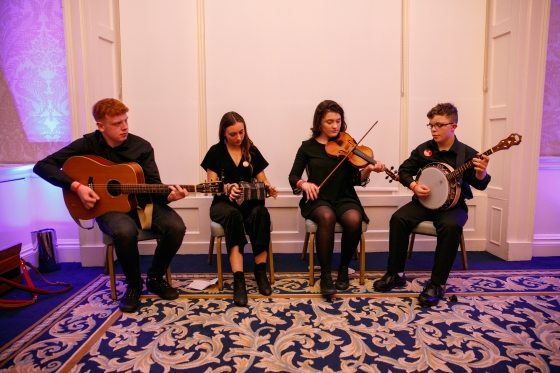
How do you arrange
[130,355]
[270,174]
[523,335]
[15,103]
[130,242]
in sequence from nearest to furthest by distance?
[130,355] < [523,335] < [130,242] < [15,103] < [270,174]

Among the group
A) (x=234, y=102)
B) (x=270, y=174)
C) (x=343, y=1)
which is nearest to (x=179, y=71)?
(x=234, y=102)

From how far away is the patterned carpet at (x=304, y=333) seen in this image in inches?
68.1

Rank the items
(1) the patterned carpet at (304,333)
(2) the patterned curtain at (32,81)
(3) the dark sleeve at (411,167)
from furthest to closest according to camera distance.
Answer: (2) the patterned curtain at (32,81), (3) the dark sleeve at (411,167), (1) the patterned carpet at (304,333)

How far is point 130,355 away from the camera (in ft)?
5.94

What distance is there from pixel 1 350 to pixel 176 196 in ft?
3.81

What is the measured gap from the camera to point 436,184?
2480 millimetres

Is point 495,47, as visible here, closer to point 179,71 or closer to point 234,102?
point 234,102

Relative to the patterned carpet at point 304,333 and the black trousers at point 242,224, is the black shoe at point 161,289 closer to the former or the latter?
the patterned carpet at point 304,333

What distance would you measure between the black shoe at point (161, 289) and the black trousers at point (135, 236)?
0.04m

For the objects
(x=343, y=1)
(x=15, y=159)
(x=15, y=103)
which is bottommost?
(x=15, y=159)

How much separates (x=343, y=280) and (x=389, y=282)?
0.30 metres

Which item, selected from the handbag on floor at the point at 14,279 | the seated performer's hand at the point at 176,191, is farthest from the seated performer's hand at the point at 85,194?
the handbag on floor at the point at 14,279

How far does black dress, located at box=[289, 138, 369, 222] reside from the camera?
8.81ft

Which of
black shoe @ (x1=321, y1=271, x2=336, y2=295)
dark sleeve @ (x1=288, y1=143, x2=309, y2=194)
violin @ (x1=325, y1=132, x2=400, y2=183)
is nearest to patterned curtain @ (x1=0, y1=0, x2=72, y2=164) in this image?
dark sleeve @ (x1=288, y1=143, x2=309, y2=194)
